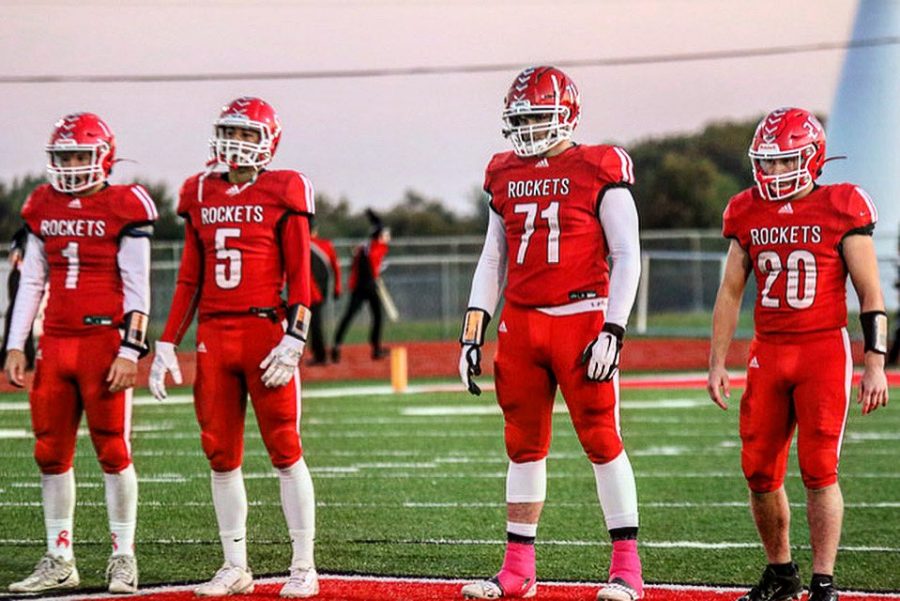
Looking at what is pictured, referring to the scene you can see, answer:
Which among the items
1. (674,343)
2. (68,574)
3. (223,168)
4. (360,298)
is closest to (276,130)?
(223,168)

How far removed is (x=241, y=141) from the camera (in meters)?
5.71

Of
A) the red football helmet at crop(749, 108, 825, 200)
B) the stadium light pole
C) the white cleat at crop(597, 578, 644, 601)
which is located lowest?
the white cleat at crop(597, 578, 644, 601)

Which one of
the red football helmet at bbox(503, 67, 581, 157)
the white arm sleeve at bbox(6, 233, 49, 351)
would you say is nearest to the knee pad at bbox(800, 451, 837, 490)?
the red football helmet at bbox(503, 67, 581, 157)

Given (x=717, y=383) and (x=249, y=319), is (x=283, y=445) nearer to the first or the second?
(x=249, y=319)

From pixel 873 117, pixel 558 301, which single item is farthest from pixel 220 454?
pixel 873 117

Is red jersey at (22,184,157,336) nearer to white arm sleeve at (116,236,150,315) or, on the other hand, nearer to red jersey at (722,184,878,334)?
white arm sleeve at (116,236,150,315)

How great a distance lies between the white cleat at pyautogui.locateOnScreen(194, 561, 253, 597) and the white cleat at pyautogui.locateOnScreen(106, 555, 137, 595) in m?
0.26

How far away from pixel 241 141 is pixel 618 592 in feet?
6.94

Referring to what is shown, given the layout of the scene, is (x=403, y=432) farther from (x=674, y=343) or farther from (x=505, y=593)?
(x=674, y=343)

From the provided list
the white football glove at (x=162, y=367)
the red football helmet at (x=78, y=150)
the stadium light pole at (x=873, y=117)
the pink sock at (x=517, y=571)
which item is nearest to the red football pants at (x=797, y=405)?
the pink sock at (x=517, y=571)

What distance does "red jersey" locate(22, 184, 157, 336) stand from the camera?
598 cm

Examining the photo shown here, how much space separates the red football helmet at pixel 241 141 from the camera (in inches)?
225

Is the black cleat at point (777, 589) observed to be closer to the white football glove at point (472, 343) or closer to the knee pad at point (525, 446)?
the knee pad at point (525, 446)

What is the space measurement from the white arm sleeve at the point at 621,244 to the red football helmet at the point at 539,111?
0.98 feet
